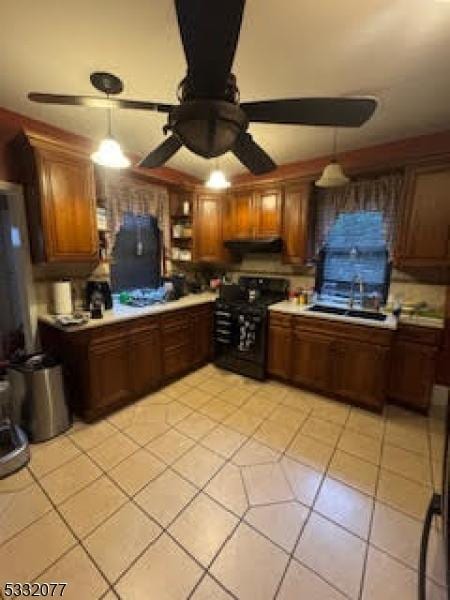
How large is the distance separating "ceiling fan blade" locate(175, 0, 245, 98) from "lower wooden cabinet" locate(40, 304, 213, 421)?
1.93 m

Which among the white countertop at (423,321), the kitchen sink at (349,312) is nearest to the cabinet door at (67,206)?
the kitchen sink at (349,312)

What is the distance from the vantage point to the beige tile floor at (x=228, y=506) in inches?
51.8

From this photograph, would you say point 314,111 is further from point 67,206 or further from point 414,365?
point 414,365

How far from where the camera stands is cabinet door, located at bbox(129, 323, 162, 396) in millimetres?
2672

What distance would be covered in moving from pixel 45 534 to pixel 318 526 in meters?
1.47

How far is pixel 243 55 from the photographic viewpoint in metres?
1.57

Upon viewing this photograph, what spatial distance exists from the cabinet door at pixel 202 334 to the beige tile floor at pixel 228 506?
0.91 meters

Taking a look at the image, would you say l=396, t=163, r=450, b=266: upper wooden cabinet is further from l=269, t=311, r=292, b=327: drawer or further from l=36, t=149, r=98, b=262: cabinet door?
l=36, t=149, r=98, b=262: cabinet door

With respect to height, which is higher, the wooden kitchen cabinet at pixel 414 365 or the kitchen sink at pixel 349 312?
the kitchen sink at pixel 349 312

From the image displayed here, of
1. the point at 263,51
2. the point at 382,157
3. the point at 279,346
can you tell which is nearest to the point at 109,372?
the point at 279,346

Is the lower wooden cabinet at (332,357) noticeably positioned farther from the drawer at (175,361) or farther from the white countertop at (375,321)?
the drawer at (175,361)

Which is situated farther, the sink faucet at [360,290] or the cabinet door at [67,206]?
the sink faucet at [360,290]

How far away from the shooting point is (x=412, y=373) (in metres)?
2.58

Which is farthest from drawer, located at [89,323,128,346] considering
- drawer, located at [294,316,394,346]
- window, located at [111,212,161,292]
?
drawer, located at [294,316,394,346]
